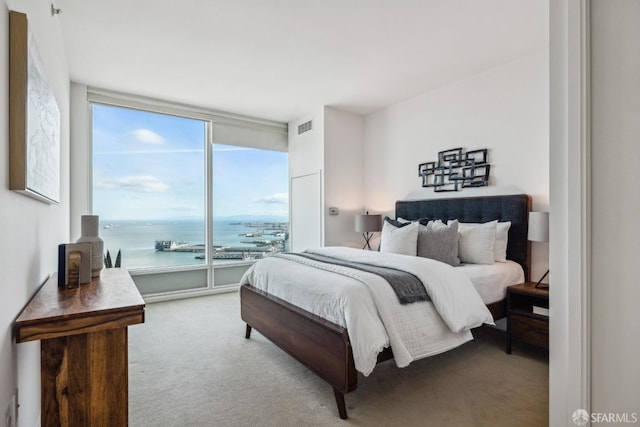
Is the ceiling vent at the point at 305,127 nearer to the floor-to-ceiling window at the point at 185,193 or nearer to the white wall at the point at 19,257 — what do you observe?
the floor-to-ceiling window at the point at 185,193

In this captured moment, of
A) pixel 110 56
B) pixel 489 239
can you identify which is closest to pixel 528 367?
pixel 489 239

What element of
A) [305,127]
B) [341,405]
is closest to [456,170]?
[305,127]

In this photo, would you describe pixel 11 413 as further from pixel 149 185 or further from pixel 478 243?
pixel 149 185

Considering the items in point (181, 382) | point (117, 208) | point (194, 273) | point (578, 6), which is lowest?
point (181, 382)

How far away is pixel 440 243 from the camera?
10.2 feet

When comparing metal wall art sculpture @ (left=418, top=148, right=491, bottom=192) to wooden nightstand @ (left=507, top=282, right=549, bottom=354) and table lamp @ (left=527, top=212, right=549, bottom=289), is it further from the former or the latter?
wooden nightstand @ (left=507, top=282, right=549, bottom=354)

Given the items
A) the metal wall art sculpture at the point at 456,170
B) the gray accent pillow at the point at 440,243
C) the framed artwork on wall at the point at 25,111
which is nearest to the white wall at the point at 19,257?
the framed artwork on wall at the point at 25,111

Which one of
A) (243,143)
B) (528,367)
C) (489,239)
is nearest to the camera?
(528,367)

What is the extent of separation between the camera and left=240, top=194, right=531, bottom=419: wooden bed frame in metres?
1.93

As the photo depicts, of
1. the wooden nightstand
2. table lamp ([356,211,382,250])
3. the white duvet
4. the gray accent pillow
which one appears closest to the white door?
table lamp ([356,211,382,250])

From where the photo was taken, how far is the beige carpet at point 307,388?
1.90m

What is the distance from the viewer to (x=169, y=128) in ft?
15.2

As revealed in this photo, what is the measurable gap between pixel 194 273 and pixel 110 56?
2.88 metres

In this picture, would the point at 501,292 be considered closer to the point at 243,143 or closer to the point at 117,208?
the point at 243,143
